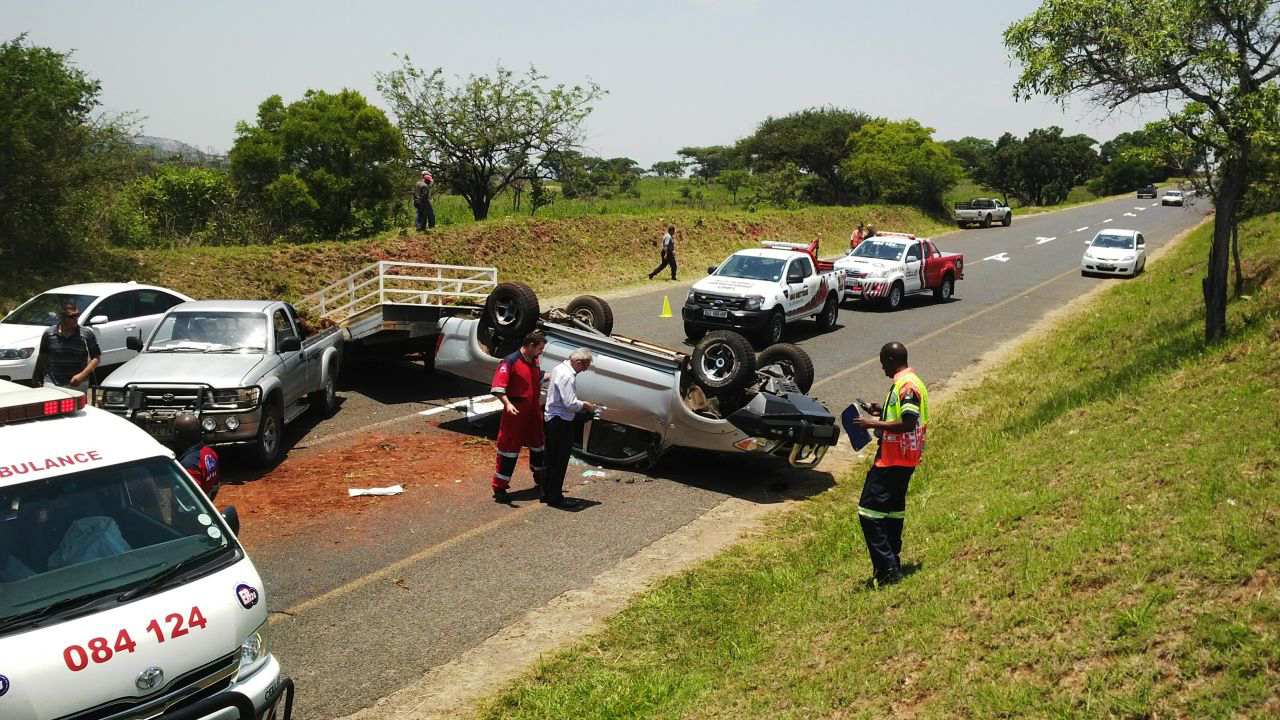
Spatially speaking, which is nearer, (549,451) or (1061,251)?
(549,451)

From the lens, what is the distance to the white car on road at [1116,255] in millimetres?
30250

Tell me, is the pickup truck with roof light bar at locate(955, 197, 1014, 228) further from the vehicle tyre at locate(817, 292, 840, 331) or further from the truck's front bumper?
the truck's front bumper

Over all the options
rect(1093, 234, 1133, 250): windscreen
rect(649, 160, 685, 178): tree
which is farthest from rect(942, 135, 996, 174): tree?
rect(1093, 234, 1133, 250): windscreen

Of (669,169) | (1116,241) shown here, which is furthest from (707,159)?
(1116,241)

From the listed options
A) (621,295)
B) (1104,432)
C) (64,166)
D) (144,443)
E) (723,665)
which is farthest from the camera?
(621,295)

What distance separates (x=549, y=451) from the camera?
937 centimetres

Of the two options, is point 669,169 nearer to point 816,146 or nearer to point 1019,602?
point 816,146

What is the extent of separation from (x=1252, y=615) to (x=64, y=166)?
21.2m

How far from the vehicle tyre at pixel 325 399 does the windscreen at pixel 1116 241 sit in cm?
2626

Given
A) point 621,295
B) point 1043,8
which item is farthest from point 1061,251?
point 1043,8

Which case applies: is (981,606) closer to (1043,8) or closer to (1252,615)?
(1252,615)

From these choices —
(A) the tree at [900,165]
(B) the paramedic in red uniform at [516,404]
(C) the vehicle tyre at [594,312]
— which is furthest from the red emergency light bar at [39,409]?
(A) the tree at [900,165]

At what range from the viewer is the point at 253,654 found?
4.92 metres

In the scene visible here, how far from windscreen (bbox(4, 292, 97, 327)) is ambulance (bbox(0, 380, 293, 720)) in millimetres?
9480
